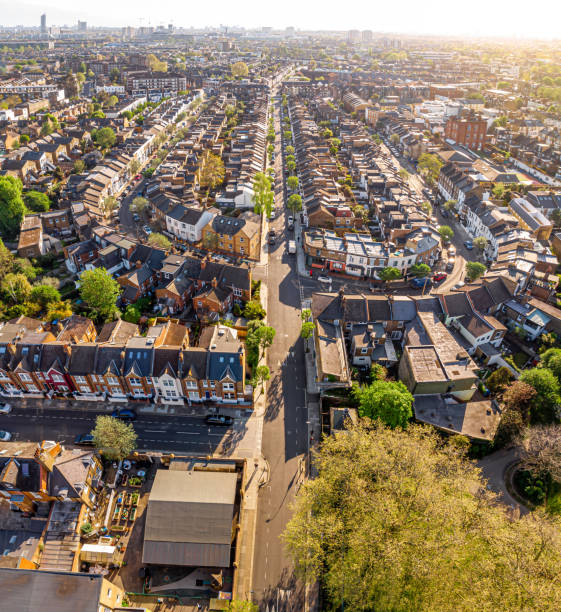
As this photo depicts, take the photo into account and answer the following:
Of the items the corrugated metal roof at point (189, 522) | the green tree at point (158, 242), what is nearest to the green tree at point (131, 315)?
the green tree at point (158, 242)

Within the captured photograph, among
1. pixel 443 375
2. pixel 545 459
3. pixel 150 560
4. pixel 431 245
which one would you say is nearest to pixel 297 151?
pixel 431 245

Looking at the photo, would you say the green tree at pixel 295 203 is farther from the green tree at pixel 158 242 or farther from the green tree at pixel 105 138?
the green tree at pixel 105 138

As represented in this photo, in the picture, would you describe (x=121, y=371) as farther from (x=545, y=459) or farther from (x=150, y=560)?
(x=545, y=459)

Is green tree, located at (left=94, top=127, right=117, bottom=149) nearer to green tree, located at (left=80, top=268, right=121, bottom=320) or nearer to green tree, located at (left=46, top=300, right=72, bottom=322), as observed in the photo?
green tree, located at (left=46, top=300, right=72, bottom=322)

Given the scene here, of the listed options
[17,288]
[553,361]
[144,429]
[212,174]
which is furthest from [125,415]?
[212,174]

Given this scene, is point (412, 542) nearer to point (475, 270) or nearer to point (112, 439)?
point (112, 439)

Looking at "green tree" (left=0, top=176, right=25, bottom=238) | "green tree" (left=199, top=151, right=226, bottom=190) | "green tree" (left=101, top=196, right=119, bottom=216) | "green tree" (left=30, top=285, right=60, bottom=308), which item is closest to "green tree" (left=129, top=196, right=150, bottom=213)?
"green tree" (left=101, top=196, right=119, bottom=216)
